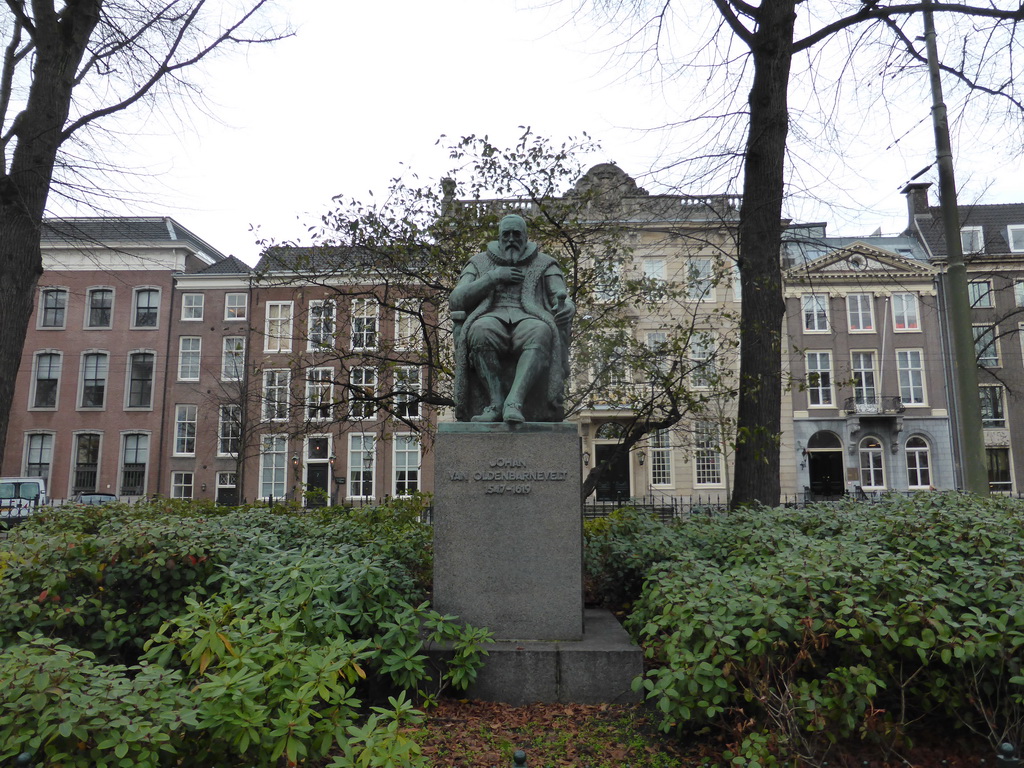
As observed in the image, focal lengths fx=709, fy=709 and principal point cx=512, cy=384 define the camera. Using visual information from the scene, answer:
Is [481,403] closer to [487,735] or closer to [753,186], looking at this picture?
[487,735]

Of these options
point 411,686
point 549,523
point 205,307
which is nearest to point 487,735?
point 411,686

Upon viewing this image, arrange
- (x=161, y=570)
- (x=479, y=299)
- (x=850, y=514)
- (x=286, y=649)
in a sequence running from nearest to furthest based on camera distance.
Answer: (x=286, y=649)
(x=161, y=570)
(x=479, y=299)
(x=850, y=514)

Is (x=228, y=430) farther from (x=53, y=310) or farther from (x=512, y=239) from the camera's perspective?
(x=512, y=239)

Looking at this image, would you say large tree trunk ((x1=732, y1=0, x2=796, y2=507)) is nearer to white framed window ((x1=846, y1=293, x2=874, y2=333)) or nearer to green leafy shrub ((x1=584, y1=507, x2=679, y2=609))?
green leafy shrub ((x1=584, y1=507, x2=679, y2=609))

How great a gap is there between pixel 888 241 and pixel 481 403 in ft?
138

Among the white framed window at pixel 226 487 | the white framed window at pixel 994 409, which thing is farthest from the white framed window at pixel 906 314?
the white framed window at pixel 226 487

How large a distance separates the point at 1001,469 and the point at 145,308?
156 ft

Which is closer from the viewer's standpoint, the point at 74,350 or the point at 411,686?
the point at 411,686

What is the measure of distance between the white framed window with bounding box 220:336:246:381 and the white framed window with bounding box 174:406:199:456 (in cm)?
302

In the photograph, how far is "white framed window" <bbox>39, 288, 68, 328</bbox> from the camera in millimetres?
40719

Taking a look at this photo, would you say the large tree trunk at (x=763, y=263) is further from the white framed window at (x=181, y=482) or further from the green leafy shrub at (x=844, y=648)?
the white framed window at (x=181, y=482)

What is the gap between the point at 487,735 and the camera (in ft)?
14.5

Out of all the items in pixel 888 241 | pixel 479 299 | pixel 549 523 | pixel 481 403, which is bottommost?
pixel 549 523

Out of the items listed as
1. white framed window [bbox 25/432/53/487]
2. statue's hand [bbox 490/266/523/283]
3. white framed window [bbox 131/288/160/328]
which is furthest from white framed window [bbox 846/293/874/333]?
white framed window [bbox 25/432/53/487]
